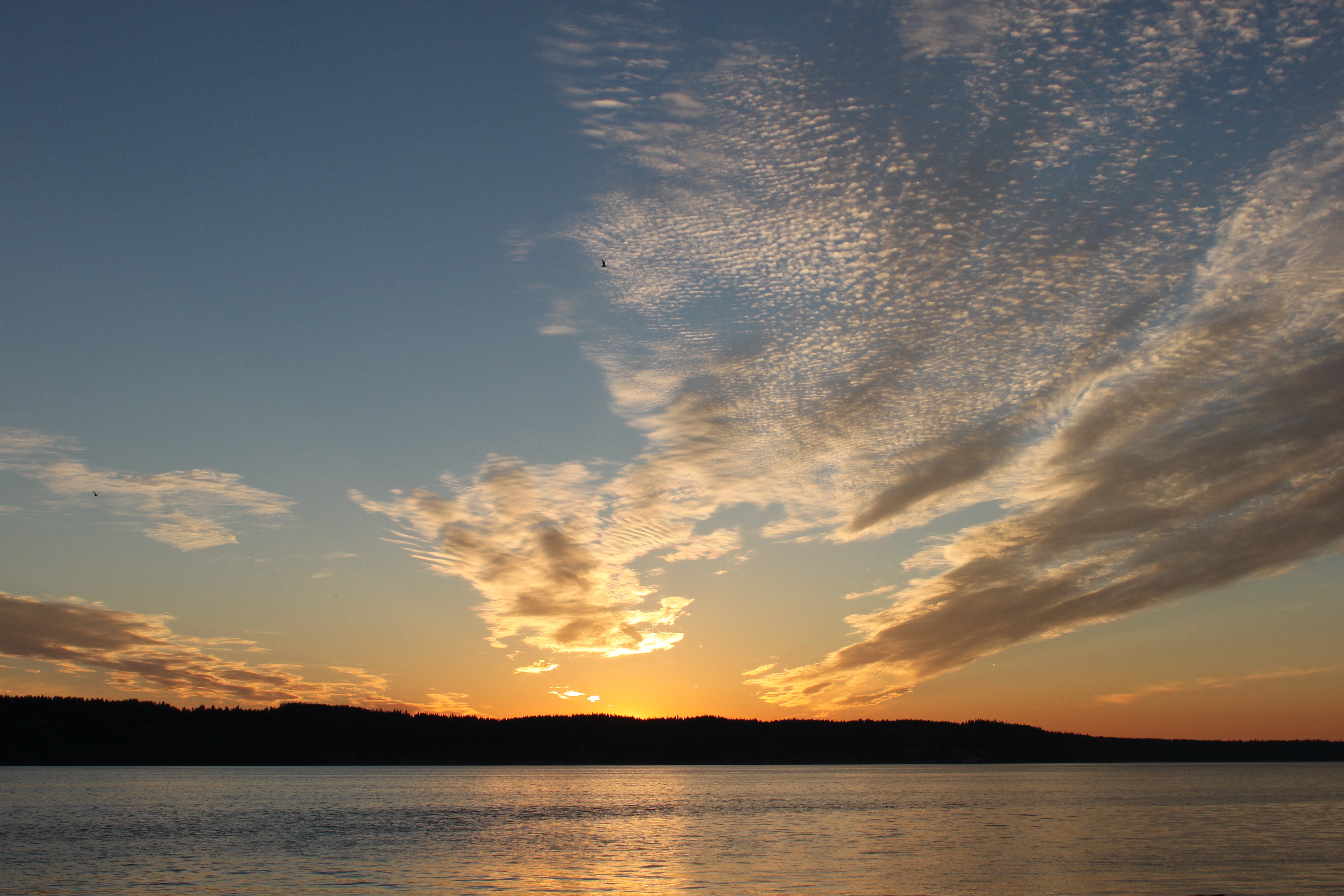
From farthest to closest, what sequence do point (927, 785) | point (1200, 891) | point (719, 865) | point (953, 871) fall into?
point (927, 785)
point (719, 865)
point (953, 871)
point (1200, 891)

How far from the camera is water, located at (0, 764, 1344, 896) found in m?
49.9

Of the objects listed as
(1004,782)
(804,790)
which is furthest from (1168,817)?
(1004,782)

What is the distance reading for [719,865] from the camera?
193 feet

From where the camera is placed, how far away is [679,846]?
7206 cm

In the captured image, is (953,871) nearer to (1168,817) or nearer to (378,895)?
(378,895)

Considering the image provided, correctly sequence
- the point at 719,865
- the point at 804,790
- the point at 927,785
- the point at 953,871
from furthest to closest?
the point at 927,785 < the point at 804,790 < the point at 719,865 < the point at 953,871

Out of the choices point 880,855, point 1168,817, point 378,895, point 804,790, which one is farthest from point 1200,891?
point 804,790

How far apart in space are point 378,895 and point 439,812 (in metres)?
73.0

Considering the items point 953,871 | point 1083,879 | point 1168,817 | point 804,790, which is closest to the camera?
point 1083,879

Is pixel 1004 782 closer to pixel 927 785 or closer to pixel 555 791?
pixel 927 785

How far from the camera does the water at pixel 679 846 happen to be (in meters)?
49.9

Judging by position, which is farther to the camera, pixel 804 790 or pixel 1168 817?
pixel 804 790

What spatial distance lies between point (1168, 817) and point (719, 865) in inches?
2541

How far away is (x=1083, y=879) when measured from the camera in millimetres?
50938
